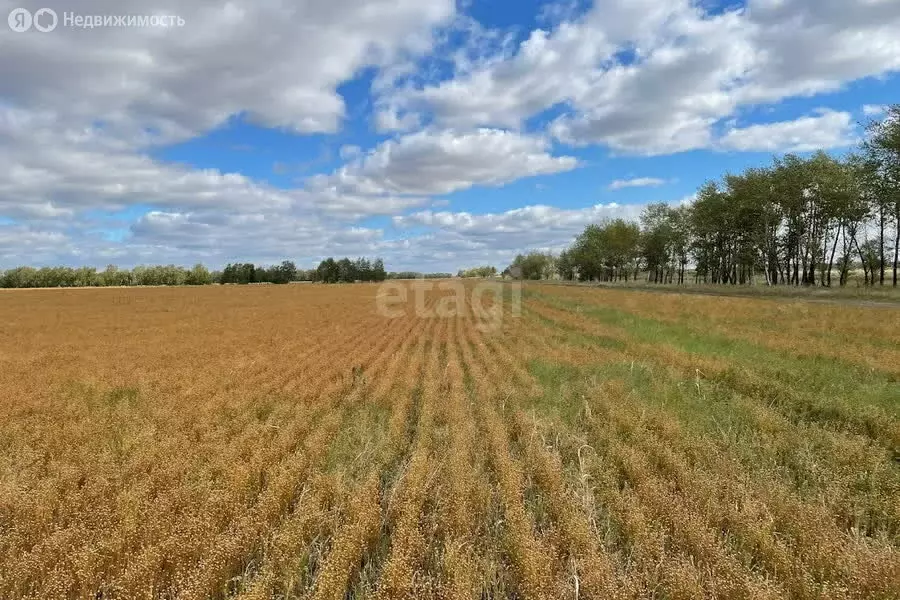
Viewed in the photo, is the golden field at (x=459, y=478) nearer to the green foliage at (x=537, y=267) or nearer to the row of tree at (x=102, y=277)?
the row of tree at (x=102, y=277)

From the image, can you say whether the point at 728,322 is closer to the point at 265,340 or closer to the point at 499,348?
the point at 499,348

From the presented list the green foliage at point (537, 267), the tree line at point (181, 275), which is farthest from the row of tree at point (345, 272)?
the green foliage at point (537, 267)

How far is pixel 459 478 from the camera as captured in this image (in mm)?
5656

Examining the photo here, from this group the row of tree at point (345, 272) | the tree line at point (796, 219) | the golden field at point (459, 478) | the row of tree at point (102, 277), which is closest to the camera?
the golden field at point (459, 478)

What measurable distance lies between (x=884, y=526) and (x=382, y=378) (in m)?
9.43

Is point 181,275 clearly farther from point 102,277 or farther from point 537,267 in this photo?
point 537,267

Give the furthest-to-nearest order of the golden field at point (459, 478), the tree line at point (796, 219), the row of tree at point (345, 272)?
the row of tree at point (345, 272), the tree line at point (796, 219), the golden field at point (459, 478)

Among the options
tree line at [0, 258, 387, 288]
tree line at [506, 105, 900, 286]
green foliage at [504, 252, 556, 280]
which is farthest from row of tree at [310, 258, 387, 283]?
tree line at [506, 105, 900, 286]

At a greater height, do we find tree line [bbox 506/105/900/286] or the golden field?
tree line [bbox 506/105/900/286]

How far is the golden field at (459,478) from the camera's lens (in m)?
4.02

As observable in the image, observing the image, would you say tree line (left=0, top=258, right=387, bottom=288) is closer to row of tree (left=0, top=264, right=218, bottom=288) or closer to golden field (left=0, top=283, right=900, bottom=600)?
row of tree (left=0, top=264, right=218, bottom=288)

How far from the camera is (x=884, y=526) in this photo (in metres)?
4.91

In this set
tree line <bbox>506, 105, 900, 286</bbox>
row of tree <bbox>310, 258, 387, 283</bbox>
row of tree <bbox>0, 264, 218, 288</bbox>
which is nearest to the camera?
tree line <bbox>506, 105, 900, 286</bbox>

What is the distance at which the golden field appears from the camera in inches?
158
